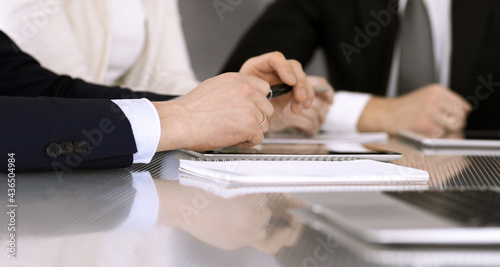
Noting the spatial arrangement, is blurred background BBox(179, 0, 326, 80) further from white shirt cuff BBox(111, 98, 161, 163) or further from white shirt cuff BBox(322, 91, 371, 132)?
white shirt cuff BBox(111, 98, 161, 163)

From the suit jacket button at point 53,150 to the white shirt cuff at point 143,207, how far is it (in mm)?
99

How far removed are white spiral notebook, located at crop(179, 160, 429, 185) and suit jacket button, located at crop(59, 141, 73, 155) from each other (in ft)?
0.44

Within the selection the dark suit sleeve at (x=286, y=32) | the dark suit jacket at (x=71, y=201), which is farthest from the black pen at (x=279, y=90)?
the dark suit sleeve at (x=286, y=32)

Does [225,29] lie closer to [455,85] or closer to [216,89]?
[455,85]

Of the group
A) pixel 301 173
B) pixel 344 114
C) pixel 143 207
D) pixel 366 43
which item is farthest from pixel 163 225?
A: pixel 366 43

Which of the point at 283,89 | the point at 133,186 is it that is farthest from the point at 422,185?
the point at 283,89

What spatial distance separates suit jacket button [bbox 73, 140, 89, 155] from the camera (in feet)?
2.00

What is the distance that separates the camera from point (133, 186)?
539 millimetres

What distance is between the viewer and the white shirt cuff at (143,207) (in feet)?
1.25

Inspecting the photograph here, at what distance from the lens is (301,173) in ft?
1.76

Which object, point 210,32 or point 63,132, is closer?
point 63,132

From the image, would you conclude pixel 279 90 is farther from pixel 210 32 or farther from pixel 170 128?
pixel 210 32

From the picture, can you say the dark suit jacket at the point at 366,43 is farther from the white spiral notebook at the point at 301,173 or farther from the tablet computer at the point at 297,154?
the white spiral notebook at the point at 301,173

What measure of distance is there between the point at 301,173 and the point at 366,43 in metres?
1.44
